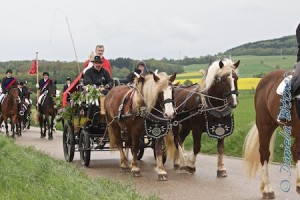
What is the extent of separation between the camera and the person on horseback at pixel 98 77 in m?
13.2

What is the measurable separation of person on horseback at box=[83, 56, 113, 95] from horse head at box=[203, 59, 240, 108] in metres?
3.38

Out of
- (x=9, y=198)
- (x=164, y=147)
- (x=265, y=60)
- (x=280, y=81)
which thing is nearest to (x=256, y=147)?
(x=280, y=81)

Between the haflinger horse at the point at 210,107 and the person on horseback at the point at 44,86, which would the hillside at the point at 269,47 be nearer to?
the person on horseback at the point at 44,86

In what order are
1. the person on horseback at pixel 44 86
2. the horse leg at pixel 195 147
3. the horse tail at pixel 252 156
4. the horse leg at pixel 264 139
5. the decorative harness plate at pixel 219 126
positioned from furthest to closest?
the person on horseback at pixel 44 86 < the horse leg at pixel 195 147 < the decorative harness plate at pixel 219 126 < the horse tail at pixel 252 156 < the horse leg at pixel 264 139

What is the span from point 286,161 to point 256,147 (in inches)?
68.4

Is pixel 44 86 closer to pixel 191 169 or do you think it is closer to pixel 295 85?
pixel 191 169

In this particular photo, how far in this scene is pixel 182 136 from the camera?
41.5 ft

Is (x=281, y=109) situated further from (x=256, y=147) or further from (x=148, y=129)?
(x=148, y=129)

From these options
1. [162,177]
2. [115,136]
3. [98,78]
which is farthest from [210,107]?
[98,78]

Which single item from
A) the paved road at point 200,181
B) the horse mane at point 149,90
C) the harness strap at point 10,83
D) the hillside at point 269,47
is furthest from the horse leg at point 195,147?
the hillside at point 269,47

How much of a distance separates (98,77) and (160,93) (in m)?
3.38

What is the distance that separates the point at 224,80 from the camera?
33.9 ft

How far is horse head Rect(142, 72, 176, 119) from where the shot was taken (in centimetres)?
1016

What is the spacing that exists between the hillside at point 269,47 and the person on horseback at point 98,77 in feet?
169
